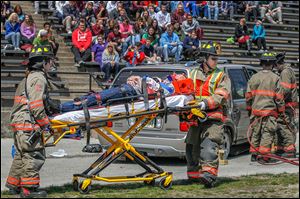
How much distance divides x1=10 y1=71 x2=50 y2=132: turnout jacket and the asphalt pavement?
180 cm

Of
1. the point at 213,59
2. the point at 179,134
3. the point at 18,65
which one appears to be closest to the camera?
the point at 213,59

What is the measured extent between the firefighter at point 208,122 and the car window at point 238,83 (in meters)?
3.42

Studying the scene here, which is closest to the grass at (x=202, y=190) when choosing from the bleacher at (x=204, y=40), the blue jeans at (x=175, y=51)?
the bleacher at (x=204, y=40)

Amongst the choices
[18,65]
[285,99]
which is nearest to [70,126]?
[285,99]

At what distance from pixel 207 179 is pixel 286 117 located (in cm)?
434

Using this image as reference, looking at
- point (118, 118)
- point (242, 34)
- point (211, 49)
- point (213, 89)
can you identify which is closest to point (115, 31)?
point (242, 34)

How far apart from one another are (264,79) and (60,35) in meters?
10.2

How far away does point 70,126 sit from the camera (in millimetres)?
8500

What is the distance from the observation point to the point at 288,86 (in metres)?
13.2

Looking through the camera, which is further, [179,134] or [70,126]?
[179,134]

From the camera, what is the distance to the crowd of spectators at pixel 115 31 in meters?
19.2

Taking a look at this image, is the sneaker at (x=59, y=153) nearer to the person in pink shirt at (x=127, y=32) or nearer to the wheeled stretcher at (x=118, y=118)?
the wheeled stretcher at (x=118, y=118)

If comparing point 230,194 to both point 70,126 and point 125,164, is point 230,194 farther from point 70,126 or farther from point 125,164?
point 125,164

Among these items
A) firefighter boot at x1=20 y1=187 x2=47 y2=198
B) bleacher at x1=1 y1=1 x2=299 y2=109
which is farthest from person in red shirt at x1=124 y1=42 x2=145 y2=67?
firefighter boot at x1=20 y1=187 x2=47 y2=198
